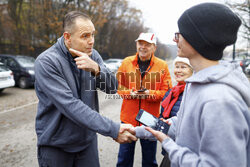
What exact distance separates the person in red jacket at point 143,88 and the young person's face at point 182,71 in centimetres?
40

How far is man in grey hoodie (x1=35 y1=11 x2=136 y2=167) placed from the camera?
5.67 ft

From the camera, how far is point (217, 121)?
1.00 metres

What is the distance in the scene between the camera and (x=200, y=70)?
4.04 feet

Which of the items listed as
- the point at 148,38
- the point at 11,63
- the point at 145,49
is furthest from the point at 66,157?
the point at 11,63

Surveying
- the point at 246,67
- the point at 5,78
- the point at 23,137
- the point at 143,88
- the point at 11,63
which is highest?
the point at 143,88

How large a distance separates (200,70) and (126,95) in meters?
1.97

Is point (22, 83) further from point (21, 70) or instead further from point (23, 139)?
point (23, 139)

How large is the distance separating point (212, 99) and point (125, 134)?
1.17 metres

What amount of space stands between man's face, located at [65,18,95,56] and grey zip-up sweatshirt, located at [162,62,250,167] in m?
1.18

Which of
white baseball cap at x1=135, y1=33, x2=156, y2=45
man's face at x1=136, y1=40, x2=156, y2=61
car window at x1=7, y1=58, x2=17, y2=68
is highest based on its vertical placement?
white baseball cap at x1=135, y1=33, x2=156, y2=45

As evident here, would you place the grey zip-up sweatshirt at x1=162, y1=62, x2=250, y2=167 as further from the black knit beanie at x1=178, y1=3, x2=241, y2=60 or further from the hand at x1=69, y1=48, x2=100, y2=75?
the hand at x1=69, y1=48, x2=100, y2=75

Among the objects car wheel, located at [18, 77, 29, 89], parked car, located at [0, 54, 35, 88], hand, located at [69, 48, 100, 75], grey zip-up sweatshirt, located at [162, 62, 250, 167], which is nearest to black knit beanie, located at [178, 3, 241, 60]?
grey zip-up sweatshirt, located at [162, 62, 250, 167]

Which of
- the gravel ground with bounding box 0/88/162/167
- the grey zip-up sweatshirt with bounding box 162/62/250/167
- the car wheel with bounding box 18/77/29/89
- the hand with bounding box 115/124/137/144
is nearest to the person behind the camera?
the grey zip-up sweatshirt with bounding box 162/62/250/167

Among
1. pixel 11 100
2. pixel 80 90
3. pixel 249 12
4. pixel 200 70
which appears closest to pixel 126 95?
pixel 80 90
